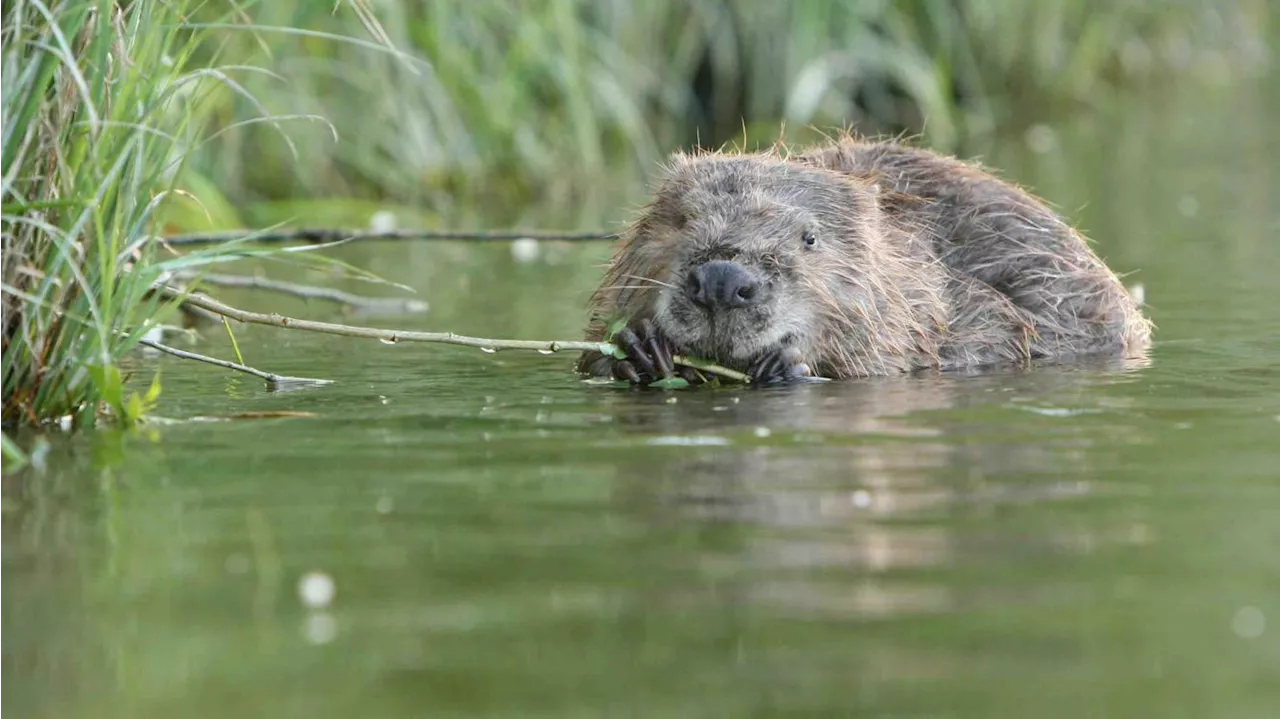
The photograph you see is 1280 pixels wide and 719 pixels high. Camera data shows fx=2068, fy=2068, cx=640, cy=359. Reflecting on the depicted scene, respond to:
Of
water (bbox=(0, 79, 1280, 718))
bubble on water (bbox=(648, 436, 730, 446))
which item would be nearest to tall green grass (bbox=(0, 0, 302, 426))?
water (bbox=(0, 79, 1280, 718))

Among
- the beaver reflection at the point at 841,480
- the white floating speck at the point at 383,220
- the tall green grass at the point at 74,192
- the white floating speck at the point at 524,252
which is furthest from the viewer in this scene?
the white floating speck at the point at 524,252

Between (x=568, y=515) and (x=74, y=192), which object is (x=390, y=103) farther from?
(x=568, y=515)

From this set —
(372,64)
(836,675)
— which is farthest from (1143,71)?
(836,675)

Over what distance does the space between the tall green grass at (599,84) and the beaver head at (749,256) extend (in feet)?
9.52

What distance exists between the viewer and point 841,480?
3.49m

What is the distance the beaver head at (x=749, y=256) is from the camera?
4828 millimetres

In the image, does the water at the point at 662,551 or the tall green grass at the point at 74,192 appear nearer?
the water at the point at 662,551

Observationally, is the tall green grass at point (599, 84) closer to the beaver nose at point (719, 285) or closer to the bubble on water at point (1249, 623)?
the beaver nose at point (719, 285)

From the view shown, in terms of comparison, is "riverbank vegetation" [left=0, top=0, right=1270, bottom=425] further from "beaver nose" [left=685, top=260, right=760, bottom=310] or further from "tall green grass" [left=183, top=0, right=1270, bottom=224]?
"beaver nose" [left=685, top=260, right=760, bottom=310]

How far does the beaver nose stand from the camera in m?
4.75

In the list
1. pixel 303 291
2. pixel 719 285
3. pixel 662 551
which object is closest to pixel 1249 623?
pixel 662 551

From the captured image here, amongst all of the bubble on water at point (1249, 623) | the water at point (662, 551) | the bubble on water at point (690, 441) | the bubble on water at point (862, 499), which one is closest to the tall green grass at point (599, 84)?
the water at point (662, 551)

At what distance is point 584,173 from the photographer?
11.3 metres

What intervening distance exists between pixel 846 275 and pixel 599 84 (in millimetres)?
6073
